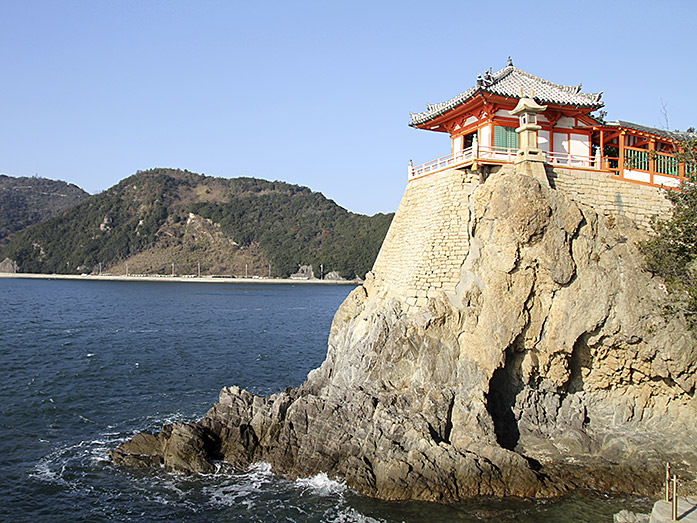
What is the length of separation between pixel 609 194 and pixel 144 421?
23331 millimetres

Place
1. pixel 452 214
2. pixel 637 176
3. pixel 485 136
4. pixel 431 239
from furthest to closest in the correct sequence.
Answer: pixel 637 176 → pixel 485 136 → pixel 431 239 → pixel 452 214

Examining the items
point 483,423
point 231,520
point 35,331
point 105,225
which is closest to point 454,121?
point 483,423

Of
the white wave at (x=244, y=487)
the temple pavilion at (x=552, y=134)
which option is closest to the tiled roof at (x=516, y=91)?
the temple pavilion at (x=552, y=134)

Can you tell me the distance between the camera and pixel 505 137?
77.0 feet

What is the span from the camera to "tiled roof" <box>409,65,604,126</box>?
2288 centimetres

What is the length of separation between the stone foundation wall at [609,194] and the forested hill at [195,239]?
4745 inches

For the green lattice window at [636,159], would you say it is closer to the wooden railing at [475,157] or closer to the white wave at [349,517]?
the wooden railing at [475,157]

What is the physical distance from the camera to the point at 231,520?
16281mm

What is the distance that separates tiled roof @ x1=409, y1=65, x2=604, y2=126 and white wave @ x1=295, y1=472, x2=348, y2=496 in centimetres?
1655

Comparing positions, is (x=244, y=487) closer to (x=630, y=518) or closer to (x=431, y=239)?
(x=630, y=518)

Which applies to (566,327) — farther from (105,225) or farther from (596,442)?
(105,225)

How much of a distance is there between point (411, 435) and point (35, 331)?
42030 millimetres

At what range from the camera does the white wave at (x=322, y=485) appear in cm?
1781

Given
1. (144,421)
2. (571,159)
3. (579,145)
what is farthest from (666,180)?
(144,421)
